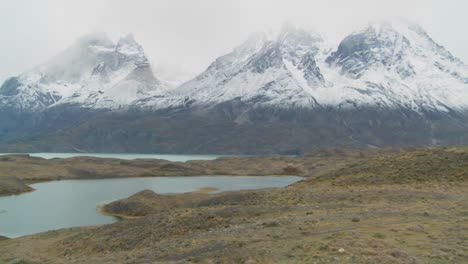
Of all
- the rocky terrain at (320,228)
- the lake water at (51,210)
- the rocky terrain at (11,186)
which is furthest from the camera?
the rocky terrain at (11,186)

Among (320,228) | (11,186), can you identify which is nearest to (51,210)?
(11,186)

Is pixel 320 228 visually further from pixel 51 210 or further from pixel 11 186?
pixel 11 186

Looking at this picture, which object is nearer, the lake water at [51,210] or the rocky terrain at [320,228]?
the rocky terrain at [320,228]

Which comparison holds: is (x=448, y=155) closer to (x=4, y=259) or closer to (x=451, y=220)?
(x=451, y=220)

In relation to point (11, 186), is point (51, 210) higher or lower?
lower

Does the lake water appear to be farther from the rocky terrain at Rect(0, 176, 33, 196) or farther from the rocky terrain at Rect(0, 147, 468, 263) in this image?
the rocky terrain at Rect(0, 147, 468, 263)

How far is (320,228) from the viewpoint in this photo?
32.6 metres

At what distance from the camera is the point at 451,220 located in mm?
32250

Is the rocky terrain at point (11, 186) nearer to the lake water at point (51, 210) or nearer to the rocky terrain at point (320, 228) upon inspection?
the lake water at point (51, 210)

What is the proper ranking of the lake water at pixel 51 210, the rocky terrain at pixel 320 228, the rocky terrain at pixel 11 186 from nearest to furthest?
the rocky terrain at pixel 320 228
the lake water at pixel 51 210
the rocky terrain at pixel 11 186

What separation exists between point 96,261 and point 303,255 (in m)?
15.6

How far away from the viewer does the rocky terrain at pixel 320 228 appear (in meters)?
26.5

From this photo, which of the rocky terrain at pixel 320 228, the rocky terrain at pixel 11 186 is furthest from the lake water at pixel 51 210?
the rocky terrain at pixel 320 228

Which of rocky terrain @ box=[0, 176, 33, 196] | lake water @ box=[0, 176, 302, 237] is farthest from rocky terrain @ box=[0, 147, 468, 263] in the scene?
rocky terrain @ box=[0, 176, 33, 196]
